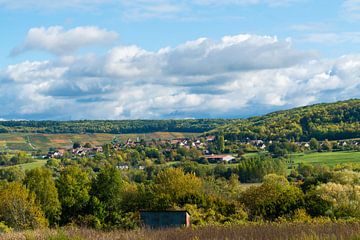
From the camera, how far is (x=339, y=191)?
187ft

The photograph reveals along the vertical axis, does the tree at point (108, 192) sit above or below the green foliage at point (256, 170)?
above

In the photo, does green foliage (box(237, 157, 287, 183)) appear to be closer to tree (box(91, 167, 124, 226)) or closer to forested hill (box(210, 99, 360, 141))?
→ forested hill (box(210, 99, 360, 141))

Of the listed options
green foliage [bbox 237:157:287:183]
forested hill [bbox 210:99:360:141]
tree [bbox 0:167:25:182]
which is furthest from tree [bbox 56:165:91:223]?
forested hill [bbox 210:99:360:141]

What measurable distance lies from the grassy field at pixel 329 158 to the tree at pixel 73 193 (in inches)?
2177

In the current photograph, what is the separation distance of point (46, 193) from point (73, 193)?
2.66m

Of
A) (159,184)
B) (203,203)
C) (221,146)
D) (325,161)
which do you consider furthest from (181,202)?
(221,146)

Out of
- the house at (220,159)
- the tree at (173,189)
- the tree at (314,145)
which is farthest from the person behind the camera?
the tree at (314,145)

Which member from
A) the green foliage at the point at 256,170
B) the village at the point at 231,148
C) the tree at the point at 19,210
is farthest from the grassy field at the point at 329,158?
the tree at the point at 19,210

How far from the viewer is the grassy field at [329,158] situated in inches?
4233

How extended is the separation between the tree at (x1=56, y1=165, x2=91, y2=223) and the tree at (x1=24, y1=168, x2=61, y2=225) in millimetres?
1070

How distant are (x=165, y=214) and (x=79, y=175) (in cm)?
2558

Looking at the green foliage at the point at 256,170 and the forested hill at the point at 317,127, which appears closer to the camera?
the green foliage at the point at 256,170

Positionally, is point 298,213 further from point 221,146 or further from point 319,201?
point 221,146

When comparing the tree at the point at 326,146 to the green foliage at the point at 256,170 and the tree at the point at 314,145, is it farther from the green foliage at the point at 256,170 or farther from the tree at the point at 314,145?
the green foliage at the point at 256,170
